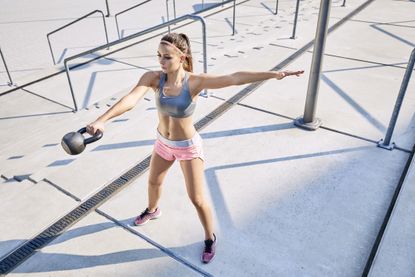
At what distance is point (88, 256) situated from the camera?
9.11ft

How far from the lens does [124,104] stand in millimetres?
2252

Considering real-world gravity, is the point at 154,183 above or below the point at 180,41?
below

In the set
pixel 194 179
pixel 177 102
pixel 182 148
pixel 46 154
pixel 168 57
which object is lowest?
pixel 46 154

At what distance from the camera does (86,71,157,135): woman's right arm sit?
2006 mm

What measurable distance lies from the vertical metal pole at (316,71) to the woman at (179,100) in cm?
170

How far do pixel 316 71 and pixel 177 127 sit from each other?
2.22m

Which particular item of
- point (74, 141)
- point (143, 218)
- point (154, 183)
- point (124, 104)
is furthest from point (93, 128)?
point (143, 218)

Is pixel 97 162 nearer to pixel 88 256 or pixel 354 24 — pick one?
pixel 88 256

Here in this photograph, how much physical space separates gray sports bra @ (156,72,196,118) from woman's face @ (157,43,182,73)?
0.11 metres

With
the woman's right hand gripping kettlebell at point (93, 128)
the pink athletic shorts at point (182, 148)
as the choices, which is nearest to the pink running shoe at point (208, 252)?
the pink athletic shorts at point (182, 148)

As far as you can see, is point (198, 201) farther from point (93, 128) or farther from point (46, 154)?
point (46, 154)

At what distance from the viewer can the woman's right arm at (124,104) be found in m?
2.01

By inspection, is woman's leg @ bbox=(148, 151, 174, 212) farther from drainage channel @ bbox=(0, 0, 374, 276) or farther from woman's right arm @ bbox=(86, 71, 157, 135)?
woman's right arm @ bbox=(86, 71, 157, 135)

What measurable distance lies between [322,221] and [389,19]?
288 inches
